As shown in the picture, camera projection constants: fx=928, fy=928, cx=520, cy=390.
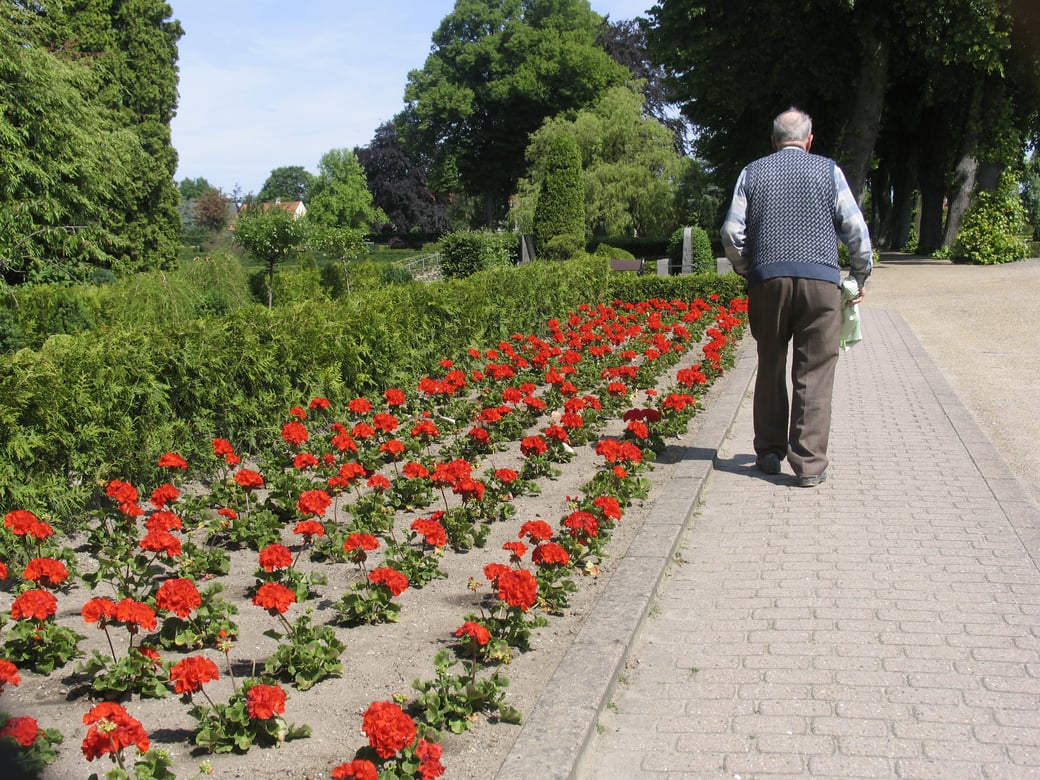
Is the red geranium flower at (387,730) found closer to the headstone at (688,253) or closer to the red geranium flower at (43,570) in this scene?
the red geranium flower at (43,570)

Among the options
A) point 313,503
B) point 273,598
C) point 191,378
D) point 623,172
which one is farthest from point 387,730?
point 623,172

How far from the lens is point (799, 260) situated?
17.9ft

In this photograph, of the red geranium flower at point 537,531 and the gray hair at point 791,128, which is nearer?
the red geranium flower at point 537,531

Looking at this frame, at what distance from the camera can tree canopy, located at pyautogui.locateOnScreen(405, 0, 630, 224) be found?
53.3 metres

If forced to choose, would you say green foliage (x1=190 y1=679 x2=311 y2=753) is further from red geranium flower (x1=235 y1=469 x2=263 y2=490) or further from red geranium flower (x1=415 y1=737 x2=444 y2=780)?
red geranium flower (x1=235 y1=469 x2=263 y2=490)

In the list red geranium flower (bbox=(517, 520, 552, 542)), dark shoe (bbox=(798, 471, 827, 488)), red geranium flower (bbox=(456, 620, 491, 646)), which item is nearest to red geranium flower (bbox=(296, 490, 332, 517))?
red geranium flower (bbox=(517, 520, 552, 542))

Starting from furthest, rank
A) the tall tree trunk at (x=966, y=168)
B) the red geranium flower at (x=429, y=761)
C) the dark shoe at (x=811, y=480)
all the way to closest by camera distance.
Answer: the tall tree trunk at (x=966, y=168) < the dark shoe at (x=811, y=480) < the red geranium flower at (x=429, y=761)

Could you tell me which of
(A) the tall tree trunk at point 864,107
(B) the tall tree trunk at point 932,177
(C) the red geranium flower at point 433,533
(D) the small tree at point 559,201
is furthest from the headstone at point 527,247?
(C) the red geranium flower at point 433,533

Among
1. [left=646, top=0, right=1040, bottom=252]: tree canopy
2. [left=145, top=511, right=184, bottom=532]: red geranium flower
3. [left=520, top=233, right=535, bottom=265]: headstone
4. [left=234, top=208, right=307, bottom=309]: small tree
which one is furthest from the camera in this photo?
[left=520, top=233, right=535, bottom=265]: headstone

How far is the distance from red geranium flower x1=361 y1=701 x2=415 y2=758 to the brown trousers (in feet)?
12.2

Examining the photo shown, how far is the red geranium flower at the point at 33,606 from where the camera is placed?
321cm

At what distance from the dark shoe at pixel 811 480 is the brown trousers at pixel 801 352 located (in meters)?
0.03

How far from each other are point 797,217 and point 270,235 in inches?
640

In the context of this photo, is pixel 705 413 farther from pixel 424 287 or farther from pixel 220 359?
pixel 220 359
